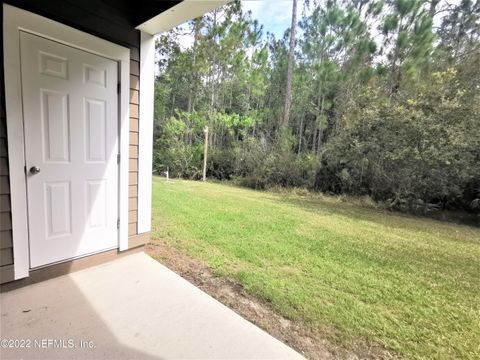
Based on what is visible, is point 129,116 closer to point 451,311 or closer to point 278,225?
point 278,225

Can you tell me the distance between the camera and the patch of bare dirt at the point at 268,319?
1.58 meters

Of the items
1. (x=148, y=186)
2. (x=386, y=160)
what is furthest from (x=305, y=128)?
(x=148, y=186)

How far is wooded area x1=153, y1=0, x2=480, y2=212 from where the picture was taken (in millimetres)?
5902

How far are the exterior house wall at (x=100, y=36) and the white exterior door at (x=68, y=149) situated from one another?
5.1 inches

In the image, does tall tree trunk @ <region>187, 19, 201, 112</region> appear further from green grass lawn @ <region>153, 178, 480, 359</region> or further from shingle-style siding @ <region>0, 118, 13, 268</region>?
shingle-style siding @ <region>0, 118, 13, 268</region>

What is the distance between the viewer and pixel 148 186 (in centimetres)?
274

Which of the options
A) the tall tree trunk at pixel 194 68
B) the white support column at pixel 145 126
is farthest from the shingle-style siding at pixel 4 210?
the tall tree trunk at pixel 194 68

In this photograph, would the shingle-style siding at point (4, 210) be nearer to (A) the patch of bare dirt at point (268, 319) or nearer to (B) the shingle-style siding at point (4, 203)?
(B) the shingle-style siding at point (4, 203)

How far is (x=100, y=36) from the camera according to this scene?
2168mm

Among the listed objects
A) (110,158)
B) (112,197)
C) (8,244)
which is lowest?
(8,244)

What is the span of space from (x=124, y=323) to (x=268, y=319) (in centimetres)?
97

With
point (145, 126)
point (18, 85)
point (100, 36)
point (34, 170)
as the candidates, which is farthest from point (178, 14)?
point (34, 170)

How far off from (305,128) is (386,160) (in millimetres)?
6601

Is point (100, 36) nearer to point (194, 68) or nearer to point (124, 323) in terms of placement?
point (124, 323)
